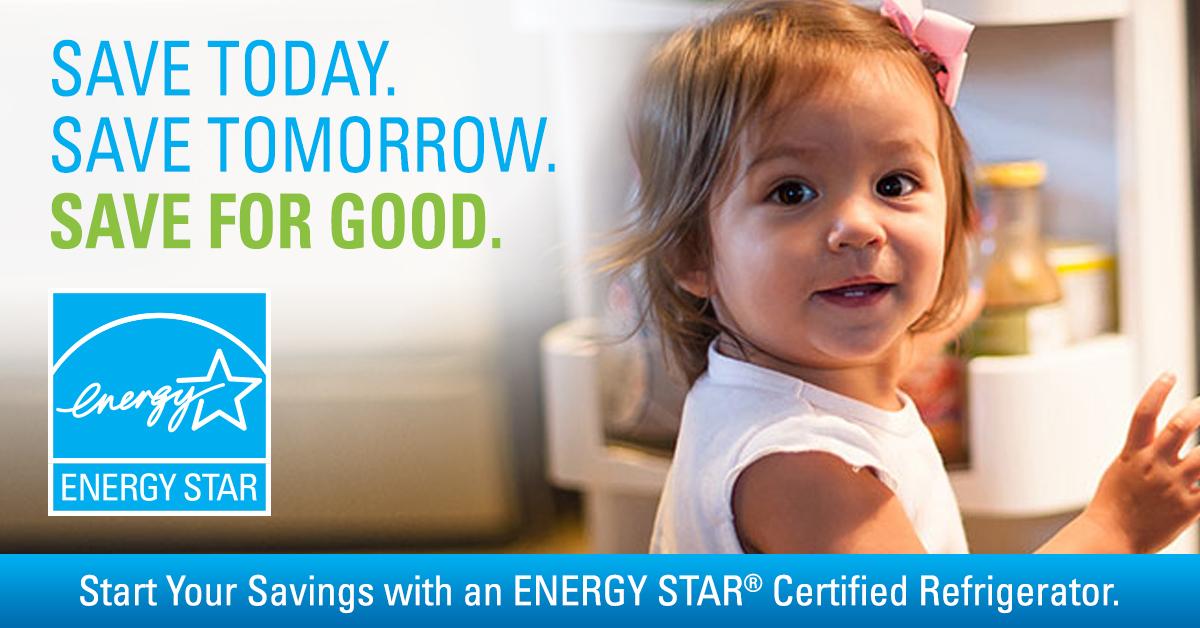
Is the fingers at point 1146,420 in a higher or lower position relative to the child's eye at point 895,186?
lower

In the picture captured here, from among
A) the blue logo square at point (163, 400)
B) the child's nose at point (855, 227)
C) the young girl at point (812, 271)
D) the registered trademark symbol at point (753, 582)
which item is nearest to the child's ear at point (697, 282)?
the young girl at point (812, 271)

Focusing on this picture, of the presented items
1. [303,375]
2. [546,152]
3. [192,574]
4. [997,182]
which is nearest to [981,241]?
[997,182]

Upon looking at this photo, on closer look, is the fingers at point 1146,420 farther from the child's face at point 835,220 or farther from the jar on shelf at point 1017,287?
the child's face at point 835,220

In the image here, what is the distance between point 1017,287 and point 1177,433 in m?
0.17

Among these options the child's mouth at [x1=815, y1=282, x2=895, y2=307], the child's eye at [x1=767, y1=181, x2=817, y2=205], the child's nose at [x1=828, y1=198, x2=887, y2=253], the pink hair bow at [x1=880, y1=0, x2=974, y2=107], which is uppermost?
the pink hair bow at [x1=880, y1=0, x2=974, y2=107]

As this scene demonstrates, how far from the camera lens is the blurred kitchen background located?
1.41m

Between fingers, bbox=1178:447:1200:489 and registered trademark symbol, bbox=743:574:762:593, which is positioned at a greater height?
fingers, bbox=1178:447:1200:489

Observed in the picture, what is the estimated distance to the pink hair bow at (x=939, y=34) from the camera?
1350 millimetres

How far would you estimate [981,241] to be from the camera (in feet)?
4.71

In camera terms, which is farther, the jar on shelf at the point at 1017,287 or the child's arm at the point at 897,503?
the jar on shelf at the point at 1017,287

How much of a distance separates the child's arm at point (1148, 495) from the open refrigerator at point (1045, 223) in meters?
0.02

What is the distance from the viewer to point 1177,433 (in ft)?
4.58

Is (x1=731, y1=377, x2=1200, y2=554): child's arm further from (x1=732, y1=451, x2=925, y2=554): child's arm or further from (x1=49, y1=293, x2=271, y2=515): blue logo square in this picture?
(x1=49, y1=293, x2=271, y2=515): blue logo square

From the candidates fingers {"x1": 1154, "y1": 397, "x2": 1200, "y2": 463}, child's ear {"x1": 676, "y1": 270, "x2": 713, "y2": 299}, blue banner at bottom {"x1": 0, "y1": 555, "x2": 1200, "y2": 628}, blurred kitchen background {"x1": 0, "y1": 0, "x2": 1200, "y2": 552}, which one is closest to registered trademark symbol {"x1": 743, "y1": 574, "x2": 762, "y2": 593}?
blue banner at bottom {"x1": 0, "y1": 555, "x2": 1200, "y2": 628}
